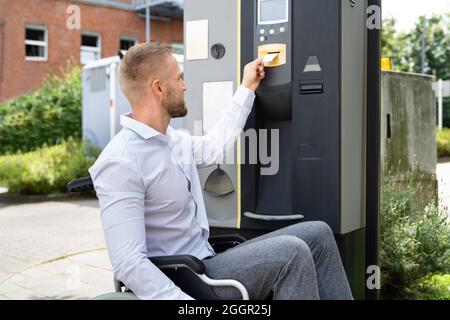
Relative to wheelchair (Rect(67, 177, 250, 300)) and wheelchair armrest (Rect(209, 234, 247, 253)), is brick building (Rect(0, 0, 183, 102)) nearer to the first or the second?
wheelchair armrest (Rect(209, 234, 247, 253))

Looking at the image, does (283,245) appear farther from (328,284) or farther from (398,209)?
(398,209)

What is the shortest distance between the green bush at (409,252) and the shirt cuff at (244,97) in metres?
1.34

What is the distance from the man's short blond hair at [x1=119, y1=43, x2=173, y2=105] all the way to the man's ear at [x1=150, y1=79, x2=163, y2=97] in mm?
13

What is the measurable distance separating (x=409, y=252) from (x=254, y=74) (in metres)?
1.58

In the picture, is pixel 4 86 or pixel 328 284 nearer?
pixel 328 284

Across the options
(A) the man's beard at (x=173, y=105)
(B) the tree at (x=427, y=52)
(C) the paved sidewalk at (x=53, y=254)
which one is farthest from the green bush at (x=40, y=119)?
(B) the tree at (x=427, y=52)

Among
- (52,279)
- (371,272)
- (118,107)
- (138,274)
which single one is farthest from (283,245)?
(118,107)

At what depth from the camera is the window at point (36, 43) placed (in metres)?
16.5

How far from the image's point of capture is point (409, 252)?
3.26 metres

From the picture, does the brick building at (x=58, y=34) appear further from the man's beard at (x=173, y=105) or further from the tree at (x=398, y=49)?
the man's beard at (x=173, y=105)

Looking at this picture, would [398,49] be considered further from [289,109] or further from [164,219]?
[164,219]

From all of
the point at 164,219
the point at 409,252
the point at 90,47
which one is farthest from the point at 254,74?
the point at 90,47

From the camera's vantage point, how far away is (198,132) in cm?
265

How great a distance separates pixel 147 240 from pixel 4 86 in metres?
16.0
